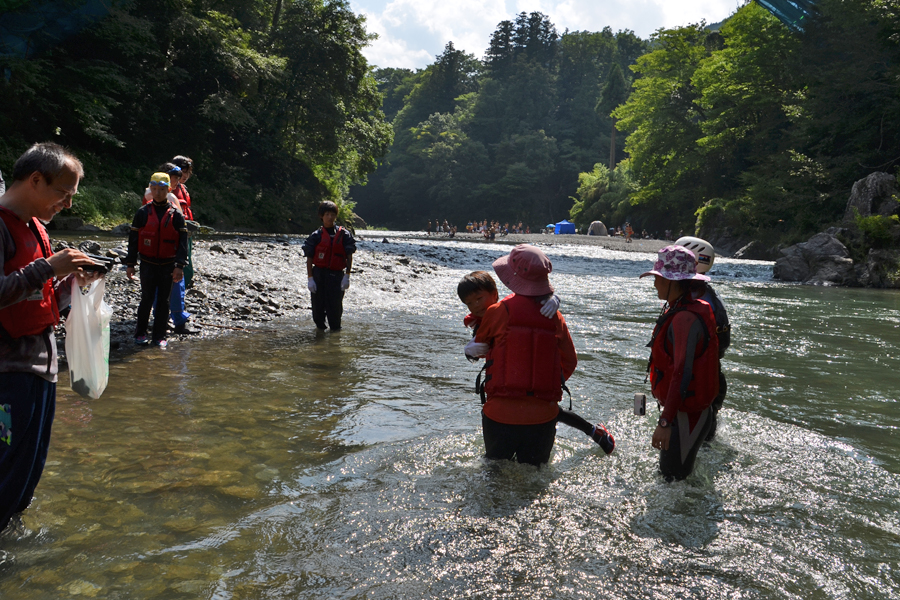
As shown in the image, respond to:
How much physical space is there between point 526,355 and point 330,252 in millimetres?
5351

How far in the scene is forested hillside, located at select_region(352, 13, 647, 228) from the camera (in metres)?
86.8

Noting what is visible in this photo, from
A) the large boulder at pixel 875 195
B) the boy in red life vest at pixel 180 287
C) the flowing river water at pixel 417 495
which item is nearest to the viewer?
the flowing river water at pixel 417 495

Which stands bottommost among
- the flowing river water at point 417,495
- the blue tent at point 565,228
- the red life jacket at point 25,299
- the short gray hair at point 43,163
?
the flowing river water at point 417,495

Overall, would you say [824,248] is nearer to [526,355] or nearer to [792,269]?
[792,269]

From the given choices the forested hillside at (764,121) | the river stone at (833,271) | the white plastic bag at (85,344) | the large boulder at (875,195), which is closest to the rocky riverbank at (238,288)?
the white plastic bag at (85,344)

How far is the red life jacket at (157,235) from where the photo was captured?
7316mm

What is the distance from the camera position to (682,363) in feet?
12.1

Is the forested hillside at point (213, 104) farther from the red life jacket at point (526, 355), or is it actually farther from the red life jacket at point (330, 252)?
the red life jacket at point (526, 355)

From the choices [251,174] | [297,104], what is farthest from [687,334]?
[297,104]

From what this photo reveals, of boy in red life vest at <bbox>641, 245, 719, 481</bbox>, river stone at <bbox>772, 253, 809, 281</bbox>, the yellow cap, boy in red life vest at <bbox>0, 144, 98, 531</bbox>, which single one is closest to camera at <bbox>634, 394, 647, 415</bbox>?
boy in red life vest at <bbox>641, 245, 719, 481</bbox>

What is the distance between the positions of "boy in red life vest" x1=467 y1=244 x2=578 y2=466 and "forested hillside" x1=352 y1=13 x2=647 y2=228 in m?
82.2

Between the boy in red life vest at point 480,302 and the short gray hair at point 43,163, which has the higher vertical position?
the short gray hair at point 43,163

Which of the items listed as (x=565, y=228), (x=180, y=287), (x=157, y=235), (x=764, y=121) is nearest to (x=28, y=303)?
(x=157, y=235)

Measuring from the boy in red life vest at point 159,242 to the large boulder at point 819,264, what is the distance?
21.0 meters
